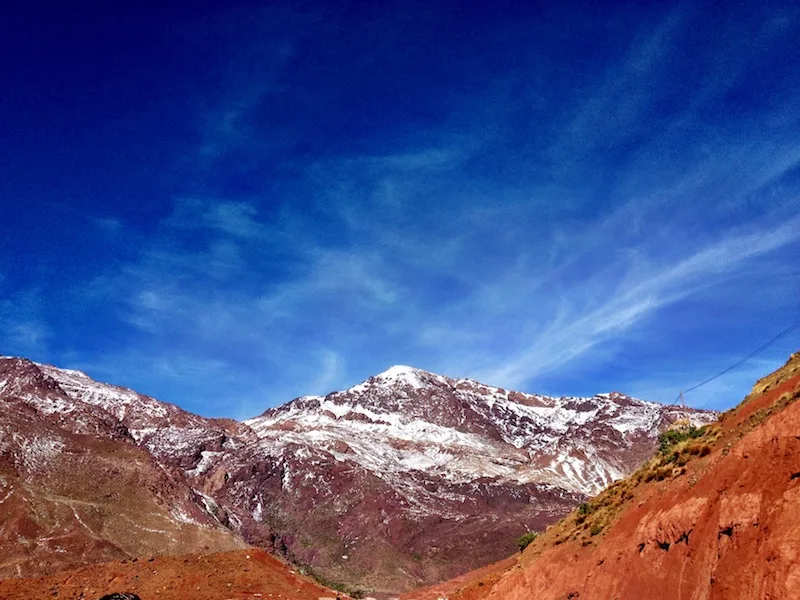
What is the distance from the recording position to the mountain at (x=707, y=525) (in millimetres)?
11703

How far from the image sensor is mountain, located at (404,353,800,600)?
11.7 m

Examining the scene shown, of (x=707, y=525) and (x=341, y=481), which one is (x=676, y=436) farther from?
(x=341, y=481)

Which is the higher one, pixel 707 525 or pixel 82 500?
pixel 82 500

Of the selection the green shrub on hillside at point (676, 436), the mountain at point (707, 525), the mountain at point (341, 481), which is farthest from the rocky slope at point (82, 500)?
the green shrub on hillside at point (676, 436)

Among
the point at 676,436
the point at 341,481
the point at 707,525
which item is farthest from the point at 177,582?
the point at 341,481

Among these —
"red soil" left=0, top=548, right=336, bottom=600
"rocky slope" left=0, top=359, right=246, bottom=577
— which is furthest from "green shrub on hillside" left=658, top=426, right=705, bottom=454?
"rocky slope" left=0, top=359, right=246, bottom=577

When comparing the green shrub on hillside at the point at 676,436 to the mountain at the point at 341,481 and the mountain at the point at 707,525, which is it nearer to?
the mountain at the point at 707,525

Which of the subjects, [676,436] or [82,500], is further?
[82,500]

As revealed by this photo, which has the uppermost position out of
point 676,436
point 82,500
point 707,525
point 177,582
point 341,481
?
point 341,481

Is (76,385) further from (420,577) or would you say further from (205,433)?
(420,577)

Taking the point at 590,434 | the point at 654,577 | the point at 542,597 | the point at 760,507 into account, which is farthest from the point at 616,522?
the point at 590,434

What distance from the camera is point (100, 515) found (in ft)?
159

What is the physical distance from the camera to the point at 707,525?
46.4 ft

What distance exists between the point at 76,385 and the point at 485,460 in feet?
394
